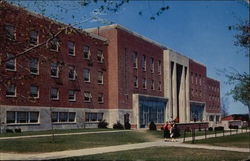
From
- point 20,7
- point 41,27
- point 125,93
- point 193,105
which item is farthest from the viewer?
point 193,105

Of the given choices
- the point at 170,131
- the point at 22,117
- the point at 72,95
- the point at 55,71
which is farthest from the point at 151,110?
the point at 170,131

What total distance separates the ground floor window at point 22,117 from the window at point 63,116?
3115 mm

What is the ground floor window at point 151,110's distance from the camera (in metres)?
59.2

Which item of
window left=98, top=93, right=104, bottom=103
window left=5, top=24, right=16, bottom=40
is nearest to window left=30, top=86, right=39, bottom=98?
window left=98, top=93, right=104, bottom=103

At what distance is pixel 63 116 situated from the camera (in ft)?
151

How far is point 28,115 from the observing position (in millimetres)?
40875

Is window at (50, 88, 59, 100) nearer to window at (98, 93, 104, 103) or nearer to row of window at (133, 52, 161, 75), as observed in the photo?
window at (98, 93, 104, 103)

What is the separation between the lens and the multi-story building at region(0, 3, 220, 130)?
40750 millimetres

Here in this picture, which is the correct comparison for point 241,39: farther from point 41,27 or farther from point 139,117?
point 139,117

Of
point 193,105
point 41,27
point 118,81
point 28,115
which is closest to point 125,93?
point 118,81

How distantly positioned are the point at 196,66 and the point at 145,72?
28.2 meters

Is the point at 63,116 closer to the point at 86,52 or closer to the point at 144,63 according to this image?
the point at 86,52

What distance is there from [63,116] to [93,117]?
6.24 metres

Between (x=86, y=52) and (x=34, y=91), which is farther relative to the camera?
(x=86, y=52)
